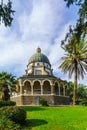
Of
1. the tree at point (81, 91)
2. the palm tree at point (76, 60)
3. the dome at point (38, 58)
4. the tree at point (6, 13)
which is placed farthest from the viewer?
the tree at point (81, 91)

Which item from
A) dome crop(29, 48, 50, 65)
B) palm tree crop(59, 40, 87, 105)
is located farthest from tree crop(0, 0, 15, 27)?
dome crop(29, 48, 50, 65)

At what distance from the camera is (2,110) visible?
97.7 ft

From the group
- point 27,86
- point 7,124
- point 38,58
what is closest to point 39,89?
point 27,86

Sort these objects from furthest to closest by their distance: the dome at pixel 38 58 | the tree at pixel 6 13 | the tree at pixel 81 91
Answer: the tree at pixel 81 91, the dome at pixel 38 58, the tree at pixel 6 13

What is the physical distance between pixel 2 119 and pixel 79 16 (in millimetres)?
10060

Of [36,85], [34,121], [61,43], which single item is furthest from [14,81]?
[61,43]

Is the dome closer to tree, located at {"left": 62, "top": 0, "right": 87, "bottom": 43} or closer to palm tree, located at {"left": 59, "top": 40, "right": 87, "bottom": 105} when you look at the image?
palm tree, located at {"left": 59, "top": 40, "right": 87, "bottom": 105}

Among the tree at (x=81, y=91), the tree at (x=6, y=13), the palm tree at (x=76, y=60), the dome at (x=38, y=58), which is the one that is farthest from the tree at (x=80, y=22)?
the tree at (x=81, y=91)

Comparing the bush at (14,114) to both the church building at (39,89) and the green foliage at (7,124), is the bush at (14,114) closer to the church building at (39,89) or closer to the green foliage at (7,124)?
the green foliage at (7,124)

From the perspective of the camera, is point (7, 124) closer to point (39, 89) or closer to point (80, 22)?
point (80, 22)

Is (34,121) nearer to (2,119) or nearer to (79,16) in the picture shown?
(2,119)

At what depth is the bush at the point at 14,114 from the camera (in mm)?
29109

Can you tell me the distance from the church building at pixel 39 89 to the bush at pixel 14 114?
40.1 meters

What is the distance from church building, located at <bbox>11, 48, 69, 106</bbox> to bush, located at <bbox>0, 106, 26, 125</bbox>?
40.1 meters
